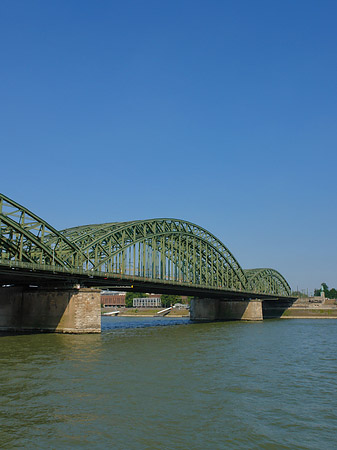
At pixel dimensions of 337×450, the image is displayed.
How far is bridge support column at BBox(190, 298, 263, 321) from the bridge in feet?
0.91

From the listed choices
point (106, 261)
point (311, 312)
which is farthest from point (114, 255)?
point (311, 312)

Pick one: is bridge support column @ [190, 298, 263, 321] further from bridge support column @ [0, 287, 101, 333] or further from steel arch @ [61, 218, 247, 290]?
bridge support column @ [0, 287, 101, 333]

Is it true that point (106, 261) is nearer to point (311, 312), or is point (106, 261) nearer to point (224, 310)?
point (224, 310)

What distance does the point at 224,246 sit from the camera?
129 m

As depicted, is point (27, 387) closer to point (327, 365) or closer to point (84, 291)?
point (327, 365)

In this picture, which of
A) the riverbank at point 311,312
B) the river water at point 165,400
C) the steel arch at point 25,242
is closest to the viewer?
the river water at point 165,400

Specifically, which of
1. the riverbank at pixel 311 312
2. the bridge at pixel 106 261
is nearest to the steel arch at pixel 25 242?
the bridge at pixel 106 261

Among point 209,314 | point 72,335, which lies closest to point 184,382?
point 72,335

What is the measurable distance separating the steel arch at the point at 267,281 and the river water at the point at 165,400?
109 m

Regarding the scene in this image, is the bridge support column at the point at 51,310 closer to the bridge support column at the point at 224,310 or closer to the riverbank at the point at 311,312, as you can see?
the bridge support column at the point at 224,310

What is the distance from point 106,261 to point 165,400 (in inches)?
2034

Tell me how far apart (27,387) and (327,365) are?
23.5 m

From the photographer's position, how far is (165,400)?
22.7 metres

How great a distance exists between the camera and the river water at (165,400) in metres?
16.9
